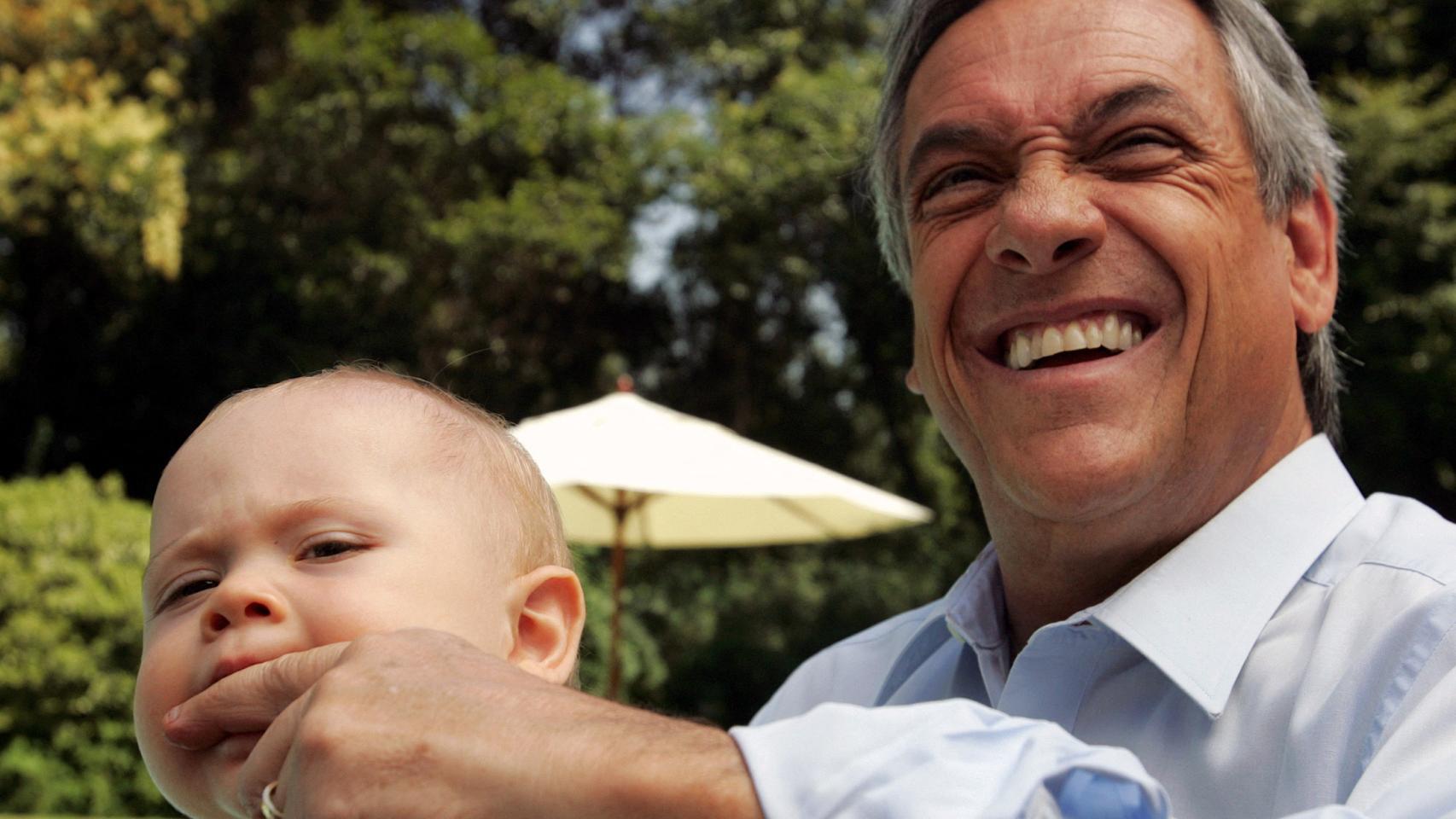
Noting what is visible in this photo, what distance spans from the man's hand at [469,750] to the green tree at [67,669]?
30.1 ft

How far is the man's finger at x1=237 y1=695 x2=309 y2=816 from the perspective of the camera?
43.1 inches

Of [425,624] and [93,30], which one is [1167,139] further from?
[93,30]

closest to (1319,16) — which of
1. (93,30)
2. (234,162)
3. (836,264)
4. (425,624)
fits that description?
(836,264)

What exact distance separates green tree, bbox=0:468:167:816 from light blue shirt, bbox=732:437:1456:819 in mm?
8919

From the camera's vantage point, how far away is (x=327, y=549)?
4.92 ft

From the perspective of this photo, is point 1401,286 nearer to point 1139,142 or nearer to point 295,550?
point 1139,142

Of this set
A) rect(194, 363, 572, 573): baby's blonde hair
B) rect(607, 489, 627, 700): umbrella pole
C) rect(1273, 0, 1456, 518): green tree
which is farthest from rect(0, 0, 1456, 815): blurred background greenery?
rect(194, 363, 572, 573): baby's blonde hair

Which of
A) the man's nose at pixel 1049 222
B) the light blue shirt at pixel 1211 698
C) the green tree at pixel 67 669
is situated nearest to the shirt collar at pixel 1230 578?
the light blue shirt at pixel 1211 698

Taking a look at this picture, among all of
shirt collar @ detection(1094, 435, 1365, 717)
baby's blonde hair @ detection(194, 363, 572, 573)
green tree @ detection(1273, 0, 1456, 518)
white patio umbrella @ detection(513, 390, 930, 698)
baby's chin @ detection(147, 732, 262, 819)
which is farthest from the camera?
green tree @ detection(1273, 0, 1456, 518)

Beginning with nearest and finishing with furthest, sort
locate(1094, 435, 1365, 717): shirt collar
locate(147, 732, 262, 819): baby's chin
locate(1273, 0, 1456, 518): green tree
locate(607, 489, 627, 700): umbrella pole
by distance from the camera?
1. locate(147, 732, 262, 819): baby's chin
2. locate(1094, 435, 1365, 717): shirt collar
3. locate(607, 489, 627, 700): umbrella pole
4. locate(1273, 0, 1456, 518): green tree

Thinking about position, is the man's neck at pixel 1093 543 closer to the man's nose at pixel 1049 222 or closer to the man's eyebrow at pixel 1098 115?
the man's nose at pixel 1049 222

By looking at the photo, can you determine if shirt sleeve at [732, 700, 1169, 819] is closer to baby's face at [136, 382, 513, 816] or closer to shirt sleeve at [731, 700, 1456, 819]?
shirt sleeve at [731, 700, 1456, 819]

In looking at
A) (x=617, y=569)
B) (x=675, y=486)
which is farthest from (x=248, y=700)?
(x=617, y=569)

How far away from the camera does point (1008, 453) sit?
1.85 meters
